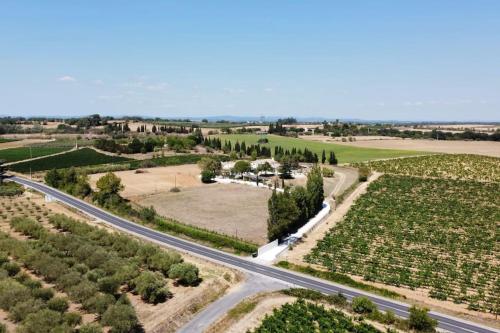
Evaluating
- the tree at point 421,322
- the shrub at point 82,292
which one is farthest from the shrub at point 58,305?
the tree at point 421,322

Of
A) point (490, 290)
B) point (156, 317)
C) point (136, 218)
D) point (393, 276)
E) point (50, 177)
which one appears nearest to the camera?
point (156, 317)

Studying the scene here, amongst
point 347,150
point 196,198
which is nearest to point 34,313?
point 196,198

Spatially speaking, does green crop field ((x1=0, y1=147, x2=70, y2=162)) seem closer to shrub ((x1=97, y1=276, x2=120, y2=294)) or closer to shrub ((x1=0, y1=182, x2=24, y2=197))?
shrub ((x1=0, y1=182, x2=24, y2=197))

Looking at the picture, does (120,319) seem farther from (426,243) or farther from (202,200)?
(202,200)

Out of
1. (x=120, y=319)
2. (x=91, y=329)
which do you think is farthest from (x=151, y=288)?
(x=91, y=329)

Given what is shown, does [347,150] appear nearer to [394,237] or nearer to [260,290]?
[394,237]

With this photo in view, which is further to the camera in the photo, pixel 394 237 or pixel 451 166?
pixel 451 166
